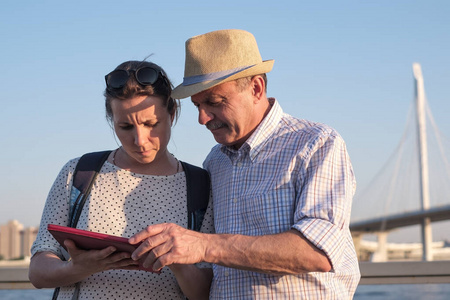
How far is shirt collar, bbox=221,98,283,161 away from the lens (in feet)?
6.15

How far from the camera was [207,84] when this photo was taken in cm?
186

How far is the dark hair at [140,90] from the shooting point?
6.23ft

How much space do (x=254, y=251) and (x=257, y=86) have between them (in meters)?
0.56

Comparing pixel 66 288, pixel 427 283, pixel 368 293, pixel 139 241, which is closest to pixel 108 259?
pixel 139 241

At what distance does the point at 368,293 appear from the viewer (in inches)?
103

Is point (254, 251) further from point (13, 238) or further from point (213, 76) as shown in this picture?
point (13, 238)

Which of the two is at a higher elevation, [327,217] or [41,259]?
[327,217]

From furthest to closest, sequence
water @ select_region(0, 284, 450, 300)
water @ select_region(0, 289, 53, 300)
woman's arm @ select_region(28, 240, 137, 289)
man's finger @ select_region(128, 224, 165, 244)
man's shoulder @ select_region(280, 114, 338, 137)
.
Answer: water @ select_region(0, 289, 53, 300)
water @ select_region(0, 284, 450, 300)
man's shoulder @ select_region(280, 114, 338, 137)
woman's arm @ select_region(28, 240, 137, 289)
man's finger @ select_region(128, 224, 165, 244)

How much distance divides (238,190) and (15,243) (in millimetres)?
54782

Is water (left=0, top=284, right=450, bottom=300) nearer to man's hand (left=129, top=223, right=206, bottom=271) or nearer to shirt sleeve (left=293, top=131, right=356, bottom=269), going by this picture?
shirt sleeve (left=293, top=131, right=356, bottom=269)

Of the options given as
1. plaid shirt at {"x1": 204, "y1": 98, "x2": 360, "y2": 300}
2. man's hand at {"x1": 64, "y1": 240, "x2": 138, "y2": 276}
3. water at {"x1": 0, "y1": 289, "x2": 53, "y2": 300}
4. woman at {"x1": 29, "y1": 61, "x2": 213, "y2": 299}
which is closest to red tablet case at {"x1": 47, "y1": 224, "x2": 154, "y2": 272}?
man's hand at {"x1": 64, "y1": 240, "x2": 138, "y2": 276}

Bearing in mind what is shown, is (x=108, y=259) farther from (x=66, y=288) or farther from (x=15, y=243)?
(x=15, y=243)

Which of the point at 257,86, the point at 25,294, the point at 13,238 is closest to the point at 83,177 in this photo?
the point at 257,86

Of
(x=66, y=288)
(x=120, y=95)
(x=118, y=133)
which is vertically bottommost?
(x=66, y=288)
